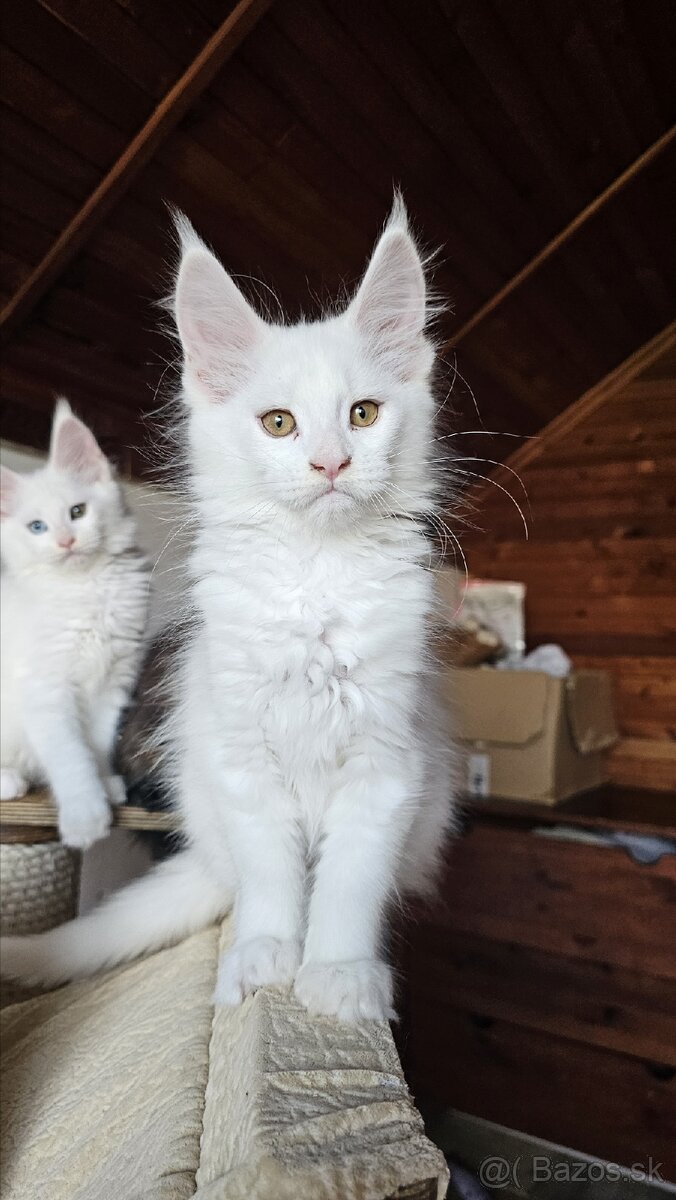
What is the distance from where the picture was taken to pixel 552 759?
2426mm

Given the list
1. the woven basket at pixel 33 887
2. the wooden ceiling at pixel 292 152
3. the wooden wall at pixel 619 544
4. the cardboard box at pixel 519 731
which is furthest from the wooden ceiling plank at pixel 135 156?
the wooden wall at pixel 619 544

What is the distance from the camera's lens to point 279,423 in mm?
829

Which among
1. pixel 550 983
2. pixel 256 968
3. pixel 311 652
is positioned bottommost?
pixel 550 983

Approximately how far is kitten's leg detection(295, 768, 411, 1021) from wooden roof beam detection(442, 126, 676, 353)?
4.70 ft

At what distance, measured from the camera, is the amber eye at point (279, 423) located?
2.70 feet

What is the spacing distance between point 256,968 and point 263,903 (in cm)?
8

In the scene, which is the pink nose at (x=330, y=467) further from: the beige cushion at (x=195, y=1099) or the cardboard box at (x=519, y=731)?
the cardboard box at (x=519, y=731)

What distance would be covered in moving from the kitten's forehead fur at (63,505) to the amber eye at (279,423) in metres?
0.62

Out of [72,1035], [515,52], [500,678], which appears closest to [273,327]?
[72,1035]

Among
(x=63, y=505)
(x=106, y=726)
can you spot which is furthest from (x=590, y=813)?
(x=63, y=505)

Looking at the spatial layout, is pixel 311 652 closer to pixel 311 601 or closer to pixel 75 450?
pixel 311 601

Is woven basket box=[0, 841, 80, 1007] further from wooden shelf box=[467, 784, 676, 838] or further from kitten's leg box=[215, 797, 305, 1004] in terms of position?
wooden shelf box=[467, 784, 676, 838]

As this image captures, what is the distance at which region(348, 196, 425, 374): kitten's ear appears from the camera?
843mm

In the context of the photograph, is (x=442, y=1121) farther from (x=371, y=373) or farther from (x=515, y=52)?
(x=515, y=52)
